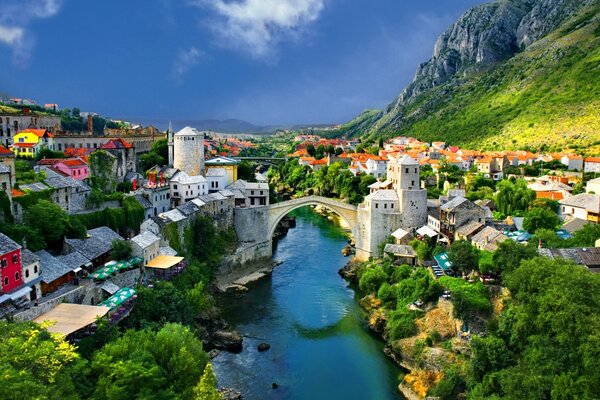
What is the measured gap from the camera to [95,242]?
86.8 feet

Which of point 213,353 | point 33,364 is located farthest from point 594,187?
point 33,364

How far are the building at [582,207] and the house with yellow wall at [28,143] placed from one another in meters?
36.1

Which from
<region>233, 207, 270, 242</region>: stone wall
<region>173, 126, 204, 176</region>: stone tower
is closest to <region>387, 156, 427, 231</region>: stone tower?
<region>233, 207, 270, 242</region>: stone wall

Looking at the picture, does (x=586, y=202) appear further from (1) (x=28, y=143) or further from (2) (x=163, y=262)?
(1) (x=28, y=143)

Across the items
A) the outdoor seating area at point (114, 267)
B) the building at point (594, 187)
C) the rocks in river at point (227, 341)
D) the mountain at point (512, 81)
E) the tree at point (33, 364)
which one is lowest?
the rocks in river at point (227, 341)

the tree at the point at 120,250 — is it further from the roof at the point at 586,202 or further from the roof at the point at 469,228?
the roof at the point at 586,202

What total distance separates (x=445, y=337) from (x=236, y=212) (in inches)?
791

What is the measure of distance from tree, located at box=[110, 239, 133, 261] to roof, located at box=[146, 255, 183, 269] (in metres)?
1.25

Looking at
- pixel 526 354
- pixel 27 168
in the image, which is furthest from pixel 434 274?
pixel 27 168

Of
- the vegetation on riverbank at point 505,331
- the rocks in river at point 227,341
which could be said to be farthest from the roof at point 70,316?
the vegetation on riverbank at point 505,331

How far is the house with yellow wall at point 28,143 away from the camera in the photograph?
36300mm

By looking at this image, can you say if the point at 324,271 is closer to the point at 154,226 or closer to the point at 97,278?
the point at 154,226

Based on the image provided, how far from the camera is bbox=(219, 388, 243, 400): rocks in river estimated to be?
67.6 feet

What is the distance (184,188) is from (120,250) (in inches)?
504
